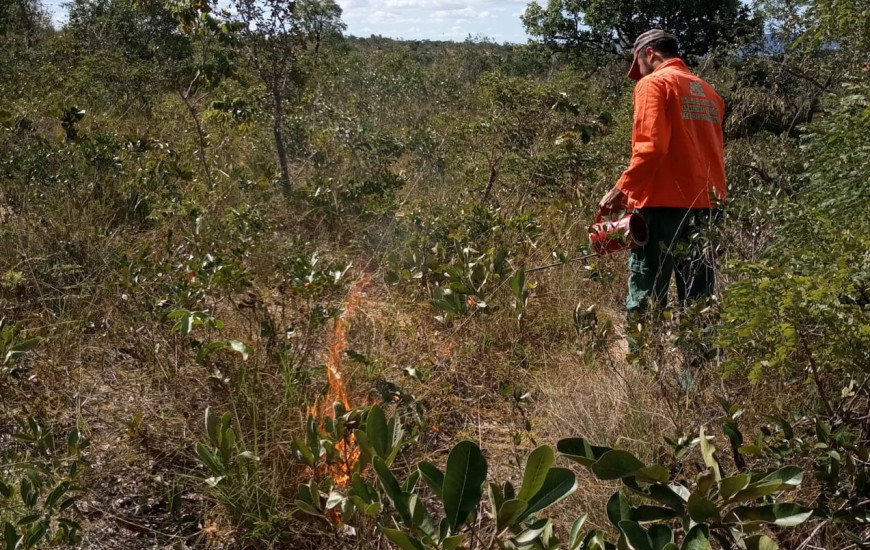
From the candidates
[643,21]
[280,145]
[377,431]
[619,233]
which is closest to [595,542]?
[377,431]

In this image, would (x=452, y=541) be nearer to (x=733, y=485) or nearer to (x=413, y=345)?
(x=733, y=485)

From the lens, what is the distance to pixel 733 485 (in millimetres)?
1191

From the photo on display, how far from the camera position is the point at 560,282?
406 cm

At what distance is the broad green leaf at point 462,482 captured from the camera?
1193mm

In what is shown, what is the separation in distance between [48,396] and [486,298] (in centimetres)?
189

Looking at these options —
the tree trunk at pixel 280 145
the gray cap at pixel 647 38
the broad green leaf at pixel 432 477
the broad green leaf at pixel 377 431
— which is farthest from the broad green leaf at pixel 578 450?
the tree trunk at pixel 280 145

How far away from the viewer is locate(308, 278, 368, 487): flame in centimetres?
222

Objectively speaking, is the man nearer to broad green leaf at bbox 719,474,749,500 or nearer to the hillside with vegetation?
the hillside with vegetation

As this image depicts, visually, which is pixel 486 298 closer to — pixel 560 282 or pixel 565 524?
pixel 560 282

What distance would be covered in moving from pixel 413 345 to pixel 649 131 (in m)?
1.50

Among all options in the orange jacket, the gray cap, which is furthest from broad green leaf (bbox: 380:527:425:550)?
the gray cap

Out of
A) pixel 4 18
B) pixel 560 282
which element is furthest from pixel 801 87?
pixel 4 18

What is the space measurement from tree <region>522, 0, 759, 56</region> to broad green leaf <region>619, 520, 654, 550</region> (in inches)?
596

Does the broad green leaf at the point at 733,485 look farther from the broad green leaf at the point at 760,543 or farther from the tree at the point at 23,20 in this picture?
the tree at the point at 23,20
